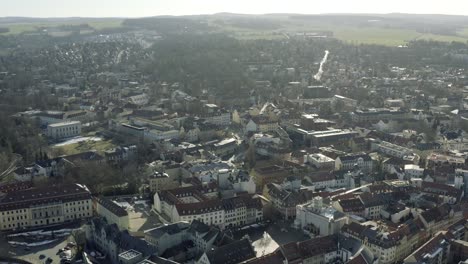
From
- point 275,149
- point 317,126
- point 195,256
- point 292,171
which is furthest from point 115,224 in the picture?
point 317,126

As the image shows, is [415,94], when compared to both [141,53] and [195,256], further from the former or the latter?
[141,53]

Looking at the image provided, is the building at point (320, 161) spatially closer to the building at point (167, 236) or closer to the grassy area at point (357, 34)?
the building at point (167, 236)

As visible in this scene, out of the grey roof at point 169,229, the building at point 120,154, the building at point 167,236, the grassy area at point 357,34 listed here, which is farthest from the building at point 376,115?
the grassy area at point 357,34

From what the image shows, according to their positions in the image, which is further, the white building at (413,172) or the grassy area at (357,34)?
the grassy area at (357,34)

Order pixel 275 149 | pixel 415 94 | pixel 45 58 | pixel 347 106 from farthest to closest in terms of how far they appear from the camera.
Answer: pixel 45 58 < pixel 415 94 < pixel 347 106 < pixel 275 149

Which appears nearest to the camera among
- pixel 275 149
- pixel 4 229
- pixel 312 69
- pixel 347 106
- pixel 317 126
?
pixel 4 229

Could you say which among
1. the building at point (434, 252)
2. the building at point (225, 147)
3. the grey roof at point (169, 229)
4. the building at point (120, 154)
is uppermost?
the grey roof at point (169, 229)

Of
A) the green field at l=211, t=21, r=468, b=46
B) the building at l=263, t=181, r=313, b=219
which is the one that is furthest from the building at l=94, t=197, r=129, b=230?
the green field at l=211, t=21, r=468, b=46
